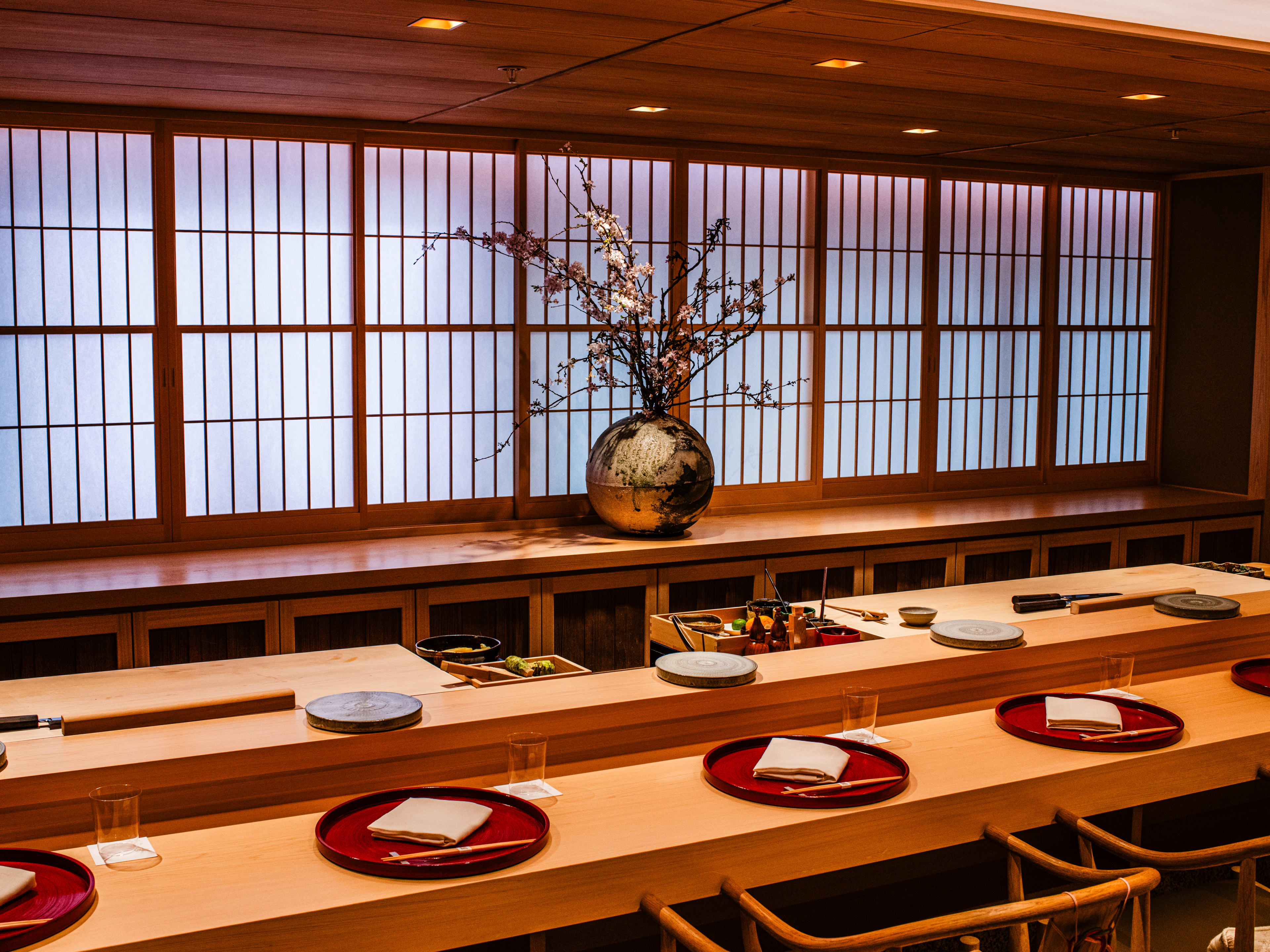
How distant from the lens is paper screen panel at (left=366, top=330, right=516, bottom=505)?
16.3 feet

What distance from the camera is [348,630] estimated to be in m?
4.30

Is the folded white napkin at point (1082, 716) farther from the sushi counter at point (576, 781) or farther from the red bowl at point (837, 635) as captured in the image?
the red bowl at point (837, 635)

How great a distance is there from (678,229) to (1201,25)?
2.64 m

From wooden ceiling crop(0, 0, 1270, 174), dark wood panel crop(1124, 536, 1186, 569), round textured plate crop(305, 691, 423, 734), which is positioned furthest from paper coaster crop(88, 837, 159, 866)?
dark wood panel crop(1124, 536, 1186, 569)

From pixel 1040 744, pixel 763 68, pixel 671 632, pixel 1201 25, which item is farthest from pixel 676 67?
pixel 1040 744

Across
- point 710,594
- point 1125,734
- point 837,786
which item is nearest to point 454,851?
point 837,786

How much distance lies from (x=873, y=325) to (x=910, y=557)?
4.39ft

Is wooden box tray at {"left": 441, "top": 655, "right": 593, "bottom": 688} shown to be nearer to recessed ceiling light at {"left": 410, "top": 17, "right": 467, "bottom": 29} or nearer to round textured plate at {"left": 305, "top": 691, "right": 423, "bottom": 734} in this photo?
round textured plate at {"left": 305, "top": 691, "right": 423, "bottom": 734}

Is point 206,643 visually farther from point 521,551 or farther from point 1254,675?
point 1254,675

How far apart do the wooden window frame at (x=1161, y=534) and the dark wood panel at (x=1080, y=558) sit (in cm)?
9

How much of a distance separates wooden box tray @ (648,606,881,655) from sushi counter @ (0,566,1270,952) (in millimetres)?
780

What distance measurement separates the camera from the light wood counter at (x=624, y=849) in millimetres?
1755

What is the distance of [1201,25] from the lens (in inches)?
123

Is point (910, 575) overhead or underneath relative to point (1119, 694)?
underneath
